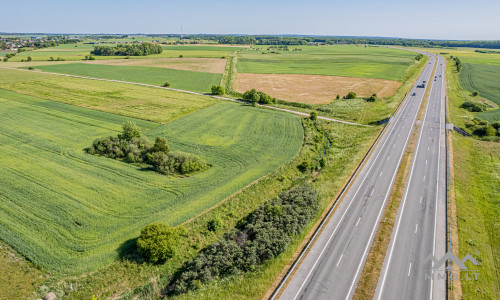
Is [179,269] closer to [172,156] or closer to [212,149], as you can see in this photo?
[172,156]

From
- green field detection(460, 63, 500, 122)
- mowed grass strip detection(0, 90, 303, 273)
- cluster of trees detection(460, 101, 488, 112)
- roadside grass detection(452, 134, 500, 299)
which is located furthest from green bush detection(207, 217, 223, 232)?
cluster of trees detection(460, 101, 488, 112)

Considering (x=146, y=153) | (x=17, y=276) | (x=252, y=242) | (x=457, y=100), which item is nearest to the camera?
(x=17, y=276)

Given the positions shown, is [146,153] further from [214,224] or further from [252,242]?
[252,242]

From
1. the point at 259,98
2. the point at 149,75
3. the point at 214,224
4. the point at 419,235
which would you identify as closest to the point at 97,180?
the point at 214,224

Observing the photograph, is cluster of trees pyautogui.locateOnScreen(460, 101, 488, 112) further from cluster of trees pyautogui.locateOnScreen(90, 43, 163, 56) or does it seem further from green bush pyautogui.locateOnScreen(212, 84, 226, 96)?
cluster of trees pyautogui.locateOnScreen(90, 43, 163, 56)

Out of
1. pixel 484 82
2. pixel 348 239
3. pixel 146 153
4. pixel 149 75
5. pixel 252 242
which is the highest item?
pixel 484 82

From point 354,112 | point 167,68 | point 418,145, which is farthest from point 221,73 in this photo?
point 418,145
